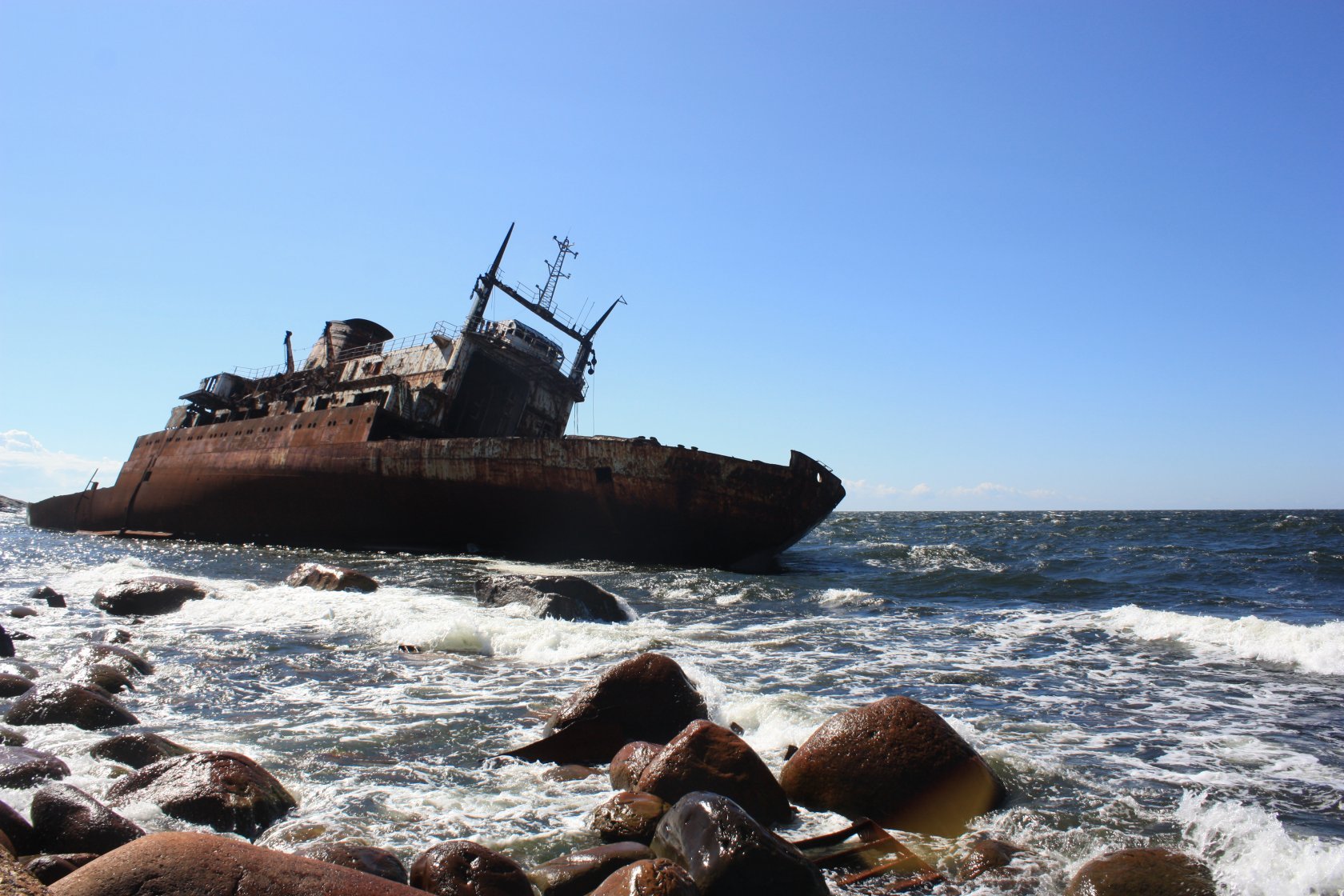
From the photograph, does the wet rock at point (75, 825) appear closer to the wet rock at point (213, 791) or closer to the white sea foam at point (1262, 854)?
the wet rock at point (213, 791)

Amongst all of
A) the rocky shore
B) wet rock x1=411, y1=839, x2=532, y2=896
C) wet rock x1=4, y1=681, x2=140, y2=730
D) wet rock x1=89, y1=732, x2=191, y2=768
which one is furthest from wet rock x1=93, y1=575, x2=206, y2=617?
wet rock x1=411, y1=839, x2=532, y2=896

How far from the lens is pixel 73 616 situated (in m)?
11.6

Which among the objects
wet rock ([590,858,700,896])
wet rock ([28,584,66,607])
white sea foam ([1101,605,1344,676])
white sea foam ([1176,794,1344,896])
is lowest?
white sea foam ([1101,605,1344,676])

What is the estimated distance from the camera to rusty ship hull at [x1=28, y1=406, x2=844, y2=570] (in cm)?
1881

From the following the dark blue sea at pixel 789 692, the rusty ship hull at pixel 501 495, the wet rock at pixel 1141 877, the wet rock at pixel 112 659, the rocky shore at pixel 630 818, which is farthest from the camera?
the rusty ship hull at pixel 501 495

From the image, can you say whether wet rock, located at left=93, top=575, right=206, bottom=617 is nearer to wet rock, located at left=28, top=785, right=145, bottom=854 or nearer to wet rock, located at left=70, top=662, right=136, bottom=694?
wet rock, located at left=70, top=662, right=136, bottom=694

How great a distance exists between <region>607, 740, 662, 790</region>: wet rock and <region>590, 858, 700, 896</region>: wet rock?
1.46m

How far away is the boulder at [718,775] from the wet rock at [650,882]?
1105 millimetres

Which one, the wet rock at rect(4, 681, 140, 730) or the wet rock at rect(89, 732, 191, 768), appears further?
the wet rock at rect(4, 681, 140, 730)

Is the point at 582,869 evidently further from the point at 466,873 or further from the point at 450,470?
the point at 450,470

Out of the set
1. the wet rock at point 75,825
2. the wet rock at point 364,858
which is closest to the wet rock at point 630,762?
the wet rock at point 364,858

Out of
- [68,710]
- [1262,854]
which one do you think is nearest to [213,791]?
[68,710]

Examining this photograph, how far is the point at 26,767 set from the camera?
464 cm

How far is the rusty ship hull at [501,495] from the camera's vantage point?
18.8 m
